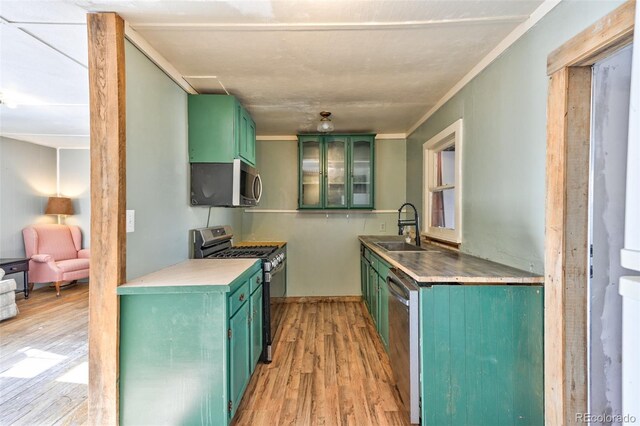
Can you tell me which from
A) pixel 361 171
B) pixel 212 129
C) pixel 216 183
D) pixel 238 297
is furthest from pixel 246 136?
pixel 238 297

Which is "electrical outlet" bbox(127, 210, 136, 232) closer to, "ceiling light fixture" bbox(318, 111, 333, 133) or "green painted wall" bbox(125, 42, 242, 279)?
"green painted wall" bbox(125, 42, 242, 279)

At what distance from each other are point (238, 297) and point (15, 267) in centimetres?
424

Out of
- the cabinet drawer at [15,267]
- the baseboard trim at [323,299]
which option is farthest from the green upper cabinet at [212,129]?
the cabinet drawer at [15,267]

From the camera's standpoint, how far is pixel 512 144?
183 centimetres

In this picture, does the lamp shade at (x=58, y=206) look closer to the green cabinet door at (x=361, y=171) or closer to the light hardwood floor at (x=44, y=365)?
the light hardwood floor at (x=44, y=365)

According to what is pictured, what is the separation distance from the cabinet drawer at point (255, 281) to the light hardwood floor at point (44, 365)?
49.2 inches

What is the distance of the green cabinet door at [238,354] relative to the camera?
168cm

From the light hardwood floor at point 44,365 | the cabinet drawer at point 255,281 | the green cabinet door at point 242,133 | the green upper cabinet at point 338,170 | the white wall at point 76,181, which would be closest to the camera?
the light hardwood floor at point 44,365

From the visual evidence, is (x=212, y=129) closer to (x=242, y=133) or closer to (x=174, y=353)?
(x=242, y=133)

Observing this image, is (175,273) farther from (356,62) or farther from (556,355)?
(556,355)

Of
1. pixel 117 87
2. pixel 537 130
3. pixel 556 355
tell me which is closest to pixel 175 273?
pixel 117 87

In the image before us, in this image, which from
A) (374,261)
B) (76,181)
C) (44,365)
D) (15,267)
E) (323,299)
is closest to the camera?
(44,365)

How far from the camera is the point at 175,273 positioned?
1.92 metres

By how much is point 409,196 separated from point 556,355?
2.79 meters
